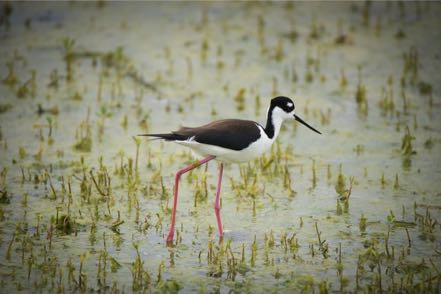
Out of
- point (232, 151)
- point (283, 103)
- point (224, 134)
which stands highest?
point (283, 103)

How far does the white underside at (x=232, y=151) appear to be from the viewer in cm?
673

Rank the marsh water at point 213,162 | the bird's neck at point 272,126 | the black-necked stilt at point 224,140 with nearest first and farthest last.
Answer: the marsh water at point 213,162 → the black-necked stilt at point 224,140 → the bird's neck at point 272,126

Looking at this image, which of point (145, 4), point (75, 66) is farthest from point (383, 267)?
point (145, 4)

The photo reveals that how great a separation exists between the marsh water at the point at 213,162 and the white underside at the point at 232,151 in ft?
2.06

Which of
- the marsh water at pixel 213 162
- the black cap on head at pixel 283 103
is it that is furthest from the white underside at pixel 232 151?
the marsh water at pixel 213 162

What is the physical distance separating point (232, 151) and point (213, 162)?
6.62 ft

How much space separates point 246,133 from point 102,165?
1875mm

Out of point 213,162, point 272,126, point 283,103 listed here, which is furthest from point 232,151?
point 213,162

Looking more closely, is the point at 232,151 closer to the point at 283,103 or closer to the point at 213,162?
the point at 283,103

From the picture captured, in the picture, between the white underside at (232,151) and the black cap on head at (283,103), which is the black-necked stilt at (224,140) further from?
the black cap on head at (283,103)

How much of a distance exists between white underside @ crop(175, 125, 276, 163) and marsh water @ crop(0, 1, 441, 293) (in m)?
0.63

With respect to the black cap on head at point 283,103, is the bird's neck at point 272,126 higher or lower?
lower

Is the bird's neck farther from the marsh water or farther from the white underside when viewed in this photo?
the marsh water

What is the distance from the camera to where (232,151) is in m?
6.80
